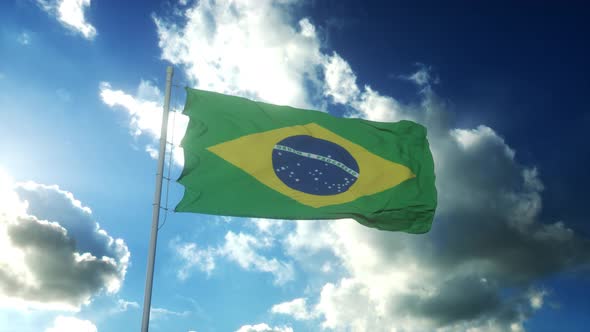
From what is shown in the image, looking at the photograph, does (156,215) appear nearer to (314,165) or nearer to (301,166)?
(301,166)

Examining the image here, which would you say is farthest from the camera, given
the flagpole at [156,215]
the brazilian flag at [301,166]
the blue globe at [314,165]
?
the blue globe at [314,165]

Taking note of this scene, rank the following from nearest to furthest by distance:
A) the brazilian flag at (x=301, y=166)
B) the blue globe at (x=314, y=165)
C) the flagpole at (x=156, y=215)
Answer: the flagpole at (x=156, y=215) → the brazilian flag at (x=301, y=166) → the blue globe at (x=314, y=165)

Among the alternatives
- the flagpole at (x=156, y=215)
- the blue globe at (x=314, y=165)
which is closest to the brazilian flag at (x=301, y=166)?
the blue globe at (x=314, y=165)

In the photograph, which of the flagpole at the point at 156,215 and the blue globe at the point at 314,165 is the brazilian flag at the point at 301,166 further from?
the flagpole at the point at 156,215

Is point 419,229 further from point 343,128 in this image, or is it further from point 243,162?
point 243,162

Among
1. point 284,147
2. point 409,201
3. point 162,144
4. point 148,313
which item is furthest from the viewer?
point 409,201

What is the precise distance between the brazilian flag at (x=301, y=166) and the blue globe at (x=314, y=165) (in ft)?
0.12

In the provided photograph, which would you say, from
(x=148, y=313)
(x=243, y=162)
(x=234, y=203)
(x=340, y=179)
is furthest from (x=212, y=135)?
(x=148, y=313)

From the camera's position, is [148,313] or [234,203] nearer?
[148,313]

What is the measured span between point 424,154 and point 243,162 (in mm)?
7874

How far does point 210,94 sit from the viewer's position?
17.1 metres

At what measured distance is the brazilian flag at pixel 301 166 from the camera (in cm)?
1572

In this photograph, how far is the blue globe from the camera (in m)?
17.0

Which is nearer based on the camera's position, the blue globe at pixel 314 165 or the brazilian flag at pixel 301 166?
the brazilian flag at pixel 301 166
